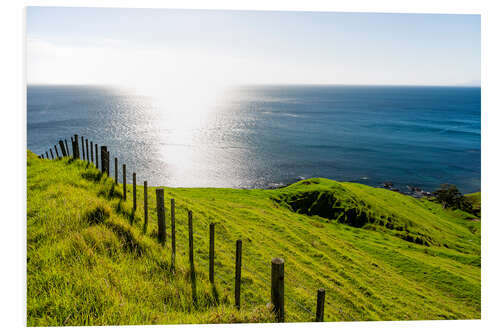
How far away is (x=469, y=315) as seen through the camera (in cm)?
965

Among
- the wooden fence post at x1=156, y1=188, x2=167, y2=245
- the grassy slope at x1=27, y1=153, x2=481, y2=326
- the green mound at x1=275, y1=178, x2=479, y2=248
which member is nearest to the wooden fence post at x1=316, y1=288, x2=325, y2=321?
the grassy slope at x1=27, y1=153, x2=481, y2=326

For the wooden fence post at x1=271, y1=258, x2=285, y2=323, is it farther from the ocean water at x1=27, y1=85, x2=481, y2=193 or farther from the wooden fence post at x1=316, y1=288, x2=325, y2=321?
the ocean water at x1=27, y1=85, x2=481, y2=193

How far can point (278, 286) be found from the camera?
144 inches

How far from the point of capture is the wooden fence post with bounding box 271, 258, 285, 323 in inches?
139

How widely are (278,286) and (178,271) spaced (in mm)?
2098

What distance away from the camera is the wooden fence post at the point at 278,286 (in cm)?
353

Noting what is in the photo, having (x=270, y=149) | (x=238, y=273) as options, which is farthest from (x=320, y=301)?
(x=270, y=149)

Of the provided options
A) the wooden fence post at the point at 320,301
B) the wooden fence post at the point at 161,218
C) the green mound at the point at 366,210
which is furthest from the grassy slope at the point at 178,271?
the green mound at the point at 366,210

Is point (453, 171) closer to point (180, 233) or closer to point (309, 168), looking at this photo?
point (309, 168)

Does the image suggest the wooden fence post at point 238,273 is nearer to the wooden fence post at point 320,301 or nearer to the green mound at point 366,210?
the wooden fence post at point 320,301

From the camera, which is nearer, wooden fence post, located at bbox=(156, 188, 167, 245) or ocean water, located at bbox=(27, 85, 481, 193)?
wooden fence post, located at bbox=(156, 188, 167, 245)

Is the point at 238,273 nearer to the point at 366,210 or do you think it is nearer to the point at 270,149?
the point at 366,210

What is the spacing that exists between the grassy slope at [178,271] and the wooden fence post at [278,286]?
1.27 ft

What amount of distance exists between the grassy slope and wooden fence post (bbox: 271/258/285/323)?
15.3 inches
